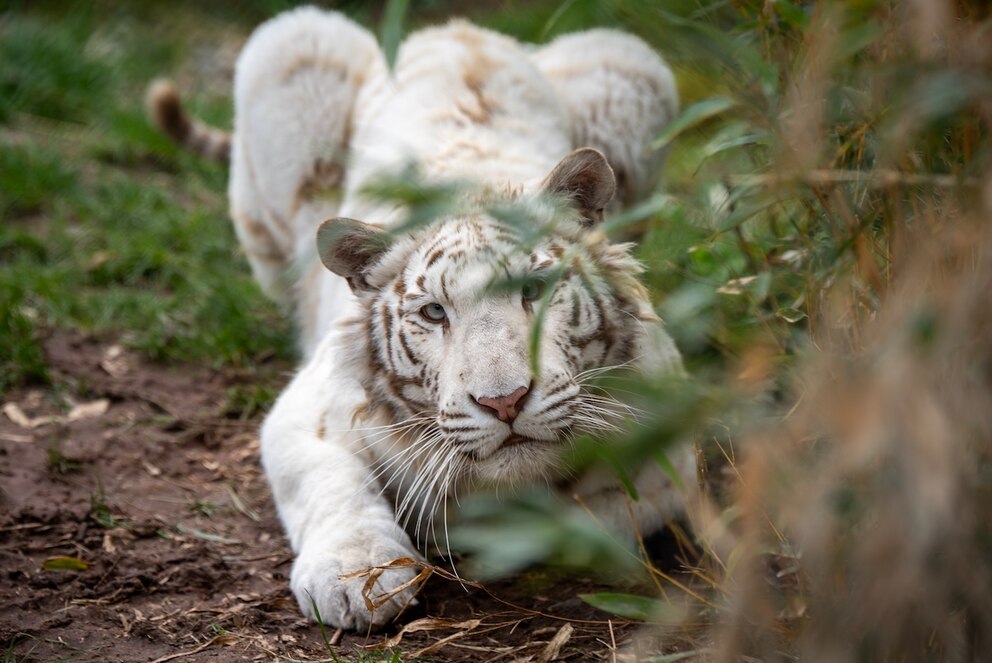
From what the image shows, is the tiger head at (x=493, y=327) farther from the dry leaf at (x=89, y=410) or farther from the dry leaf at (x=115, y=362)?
the dry leaf at (x=115, y=362)

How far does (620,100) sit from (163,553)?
7.87 feet

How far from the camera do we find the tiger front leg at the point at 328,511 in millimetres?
2389

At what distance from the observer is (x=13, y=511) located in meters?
2.89

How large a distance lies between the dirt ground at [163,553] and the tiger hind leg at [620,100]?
1.66 meters

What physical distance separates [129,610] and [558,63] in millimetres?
2789

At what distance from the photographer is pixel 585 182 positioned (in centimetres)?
260

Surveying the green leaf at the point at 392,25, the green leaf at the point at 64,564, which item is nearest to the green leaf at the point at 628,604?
the green leaf at the point at 392,25

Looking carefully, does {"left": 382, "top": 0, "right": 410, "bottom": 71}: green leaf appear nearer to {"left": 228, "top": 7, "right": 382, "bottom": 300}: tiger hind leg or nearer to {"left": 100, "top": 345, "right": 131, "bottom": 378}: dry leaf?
{"left": 228, "top": 7, "right": 382, "bottom": 300}: tiger hind leg

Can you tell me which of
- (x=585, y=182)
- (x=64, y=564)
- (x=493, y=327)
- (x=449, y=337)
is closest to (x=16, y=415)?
(x=64, y=564)

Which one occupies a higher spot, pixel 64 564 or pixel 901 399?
pixel 901 399

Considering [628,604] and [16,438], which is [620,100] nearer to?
[16,438]

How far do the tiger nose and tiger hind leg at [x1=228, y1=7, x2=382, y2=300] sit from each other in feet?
5.81

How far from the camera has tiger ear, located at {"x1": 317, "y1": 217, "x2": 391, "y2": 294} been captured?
8.29 feet

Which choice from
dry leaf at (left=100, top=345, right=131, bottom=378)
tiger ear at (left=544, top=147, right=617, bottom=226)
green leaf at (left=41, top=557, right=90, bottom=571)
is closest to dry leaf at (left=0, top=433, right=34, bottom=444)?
dry leaf at (left=100, top=345, right=131, bottom=378)
